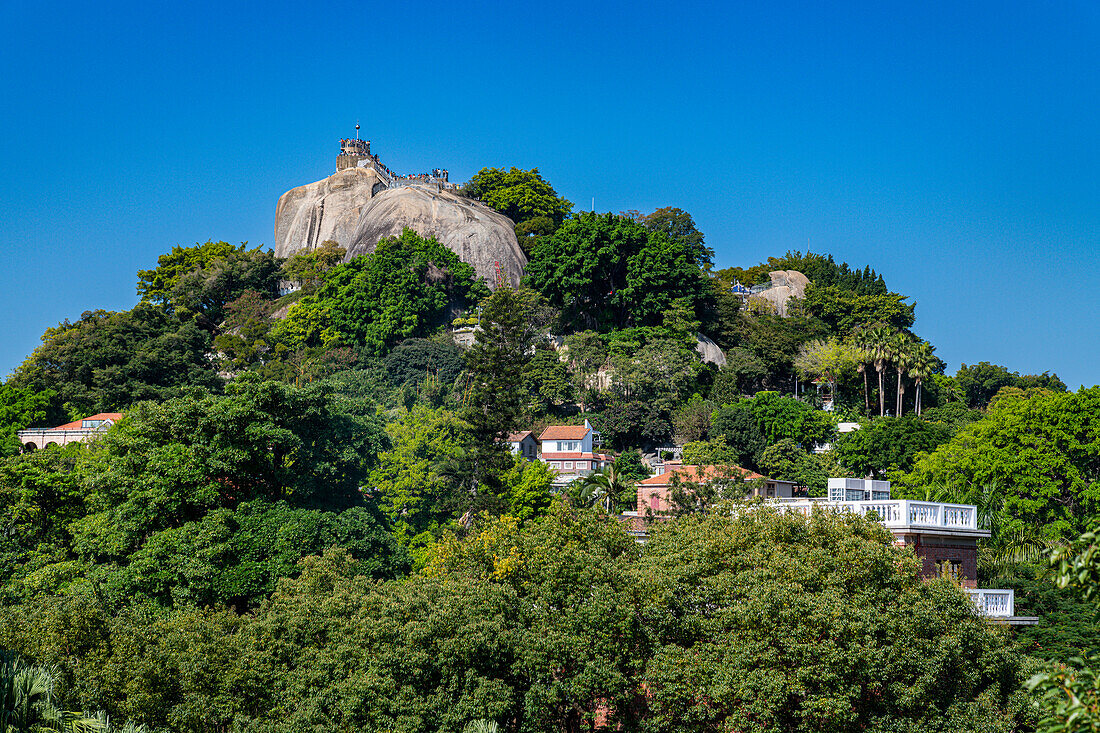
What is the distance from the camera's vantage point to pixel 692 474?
171 feet

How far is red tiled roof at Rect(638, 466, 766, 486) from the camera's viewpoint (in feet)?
153

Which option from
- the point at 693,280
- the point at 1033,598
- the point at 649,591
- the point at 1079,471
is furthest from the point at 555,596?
the point at 693,280

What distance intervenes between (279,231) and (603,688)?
8957 cm

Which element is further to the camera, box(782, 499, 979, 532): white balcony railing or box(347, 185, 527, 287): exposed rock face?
box(347, 185, 527, 287): exposed rock face

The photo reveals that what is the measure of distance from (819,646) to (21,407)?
5630cm

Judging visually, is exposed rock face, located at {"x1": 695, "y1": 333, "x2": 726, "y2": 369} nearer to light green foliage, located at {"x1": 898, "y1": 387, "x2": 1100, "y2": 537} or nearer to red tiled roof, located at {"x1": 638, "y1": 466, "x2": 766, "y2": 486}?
red tiled roof, located at {"x1": 638, "y1": 466, "x2": 766, "y2": 486}

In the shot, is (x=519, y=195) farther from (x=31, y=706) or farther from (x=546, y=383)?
(x=31, y=706)

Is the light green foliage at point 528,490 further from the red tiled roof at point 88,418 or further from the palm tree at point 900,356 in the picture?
the palm tree at point 900,356

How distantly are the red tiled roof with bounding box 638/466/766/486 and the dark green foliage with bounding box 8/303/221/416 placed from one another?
2699cm

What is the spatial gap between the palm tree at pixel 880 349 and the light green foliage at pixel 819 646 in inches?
1938

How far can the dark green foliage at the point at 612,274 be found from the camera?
73688 mm

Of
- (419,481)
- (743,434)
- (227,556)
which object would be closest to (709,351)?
(743,434)

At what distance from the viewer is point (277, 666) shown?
24828mm

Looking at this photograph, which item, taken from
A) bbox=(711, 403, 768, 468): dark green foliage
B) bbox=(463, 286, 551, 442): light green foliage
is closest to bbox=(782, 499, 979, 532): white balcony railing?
bbox=(463, 286, 551, 442): light green foliage
